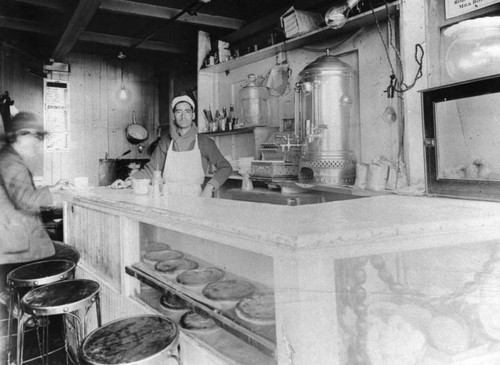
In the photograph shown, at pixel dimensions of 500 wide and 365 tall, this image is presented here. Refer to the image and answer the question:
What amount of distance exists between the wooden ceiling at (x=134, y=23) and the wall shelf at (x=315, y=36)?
339 mm

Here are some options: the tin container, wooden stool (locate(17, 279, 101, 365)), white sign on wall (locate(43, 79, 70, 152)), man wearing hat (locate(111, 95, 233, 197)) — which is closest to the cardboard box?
the tin container

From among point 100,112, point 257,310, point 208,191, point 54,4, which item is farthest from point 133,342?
point 100,112

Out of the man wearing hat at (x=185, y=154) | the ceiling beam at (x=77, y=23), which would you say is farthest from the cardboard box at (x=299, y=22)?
the ceiling beam at (x=77, y=23)

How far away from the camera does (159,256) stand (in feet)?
8.37

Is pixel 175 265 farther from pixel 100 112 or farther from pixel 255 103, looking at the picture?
pixel 100 112

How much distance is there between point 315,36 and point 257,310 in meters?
3.15

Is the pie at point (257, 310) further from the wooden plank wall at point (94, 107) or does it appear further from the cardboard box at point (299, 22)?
the wooden plank wall at point (94, 107)

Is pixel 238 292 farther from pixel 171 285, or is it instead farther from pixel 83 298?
pixel 83 298

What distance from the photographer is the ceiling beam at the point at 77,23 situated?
4244 mm

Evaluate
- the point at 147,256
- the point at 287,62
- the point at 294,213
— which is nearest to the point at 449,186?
the point at 294,213

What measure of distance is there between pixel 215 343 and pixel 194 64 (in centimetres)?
601

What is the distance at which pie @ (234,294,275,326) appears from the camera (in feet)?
4.97

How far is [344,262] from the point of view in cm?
153

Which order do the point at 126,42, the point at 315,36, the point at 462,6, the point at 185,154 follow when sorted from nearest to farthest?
the point at 462,6
the point at 315,36
the point at 185,154
the point at 126,42
